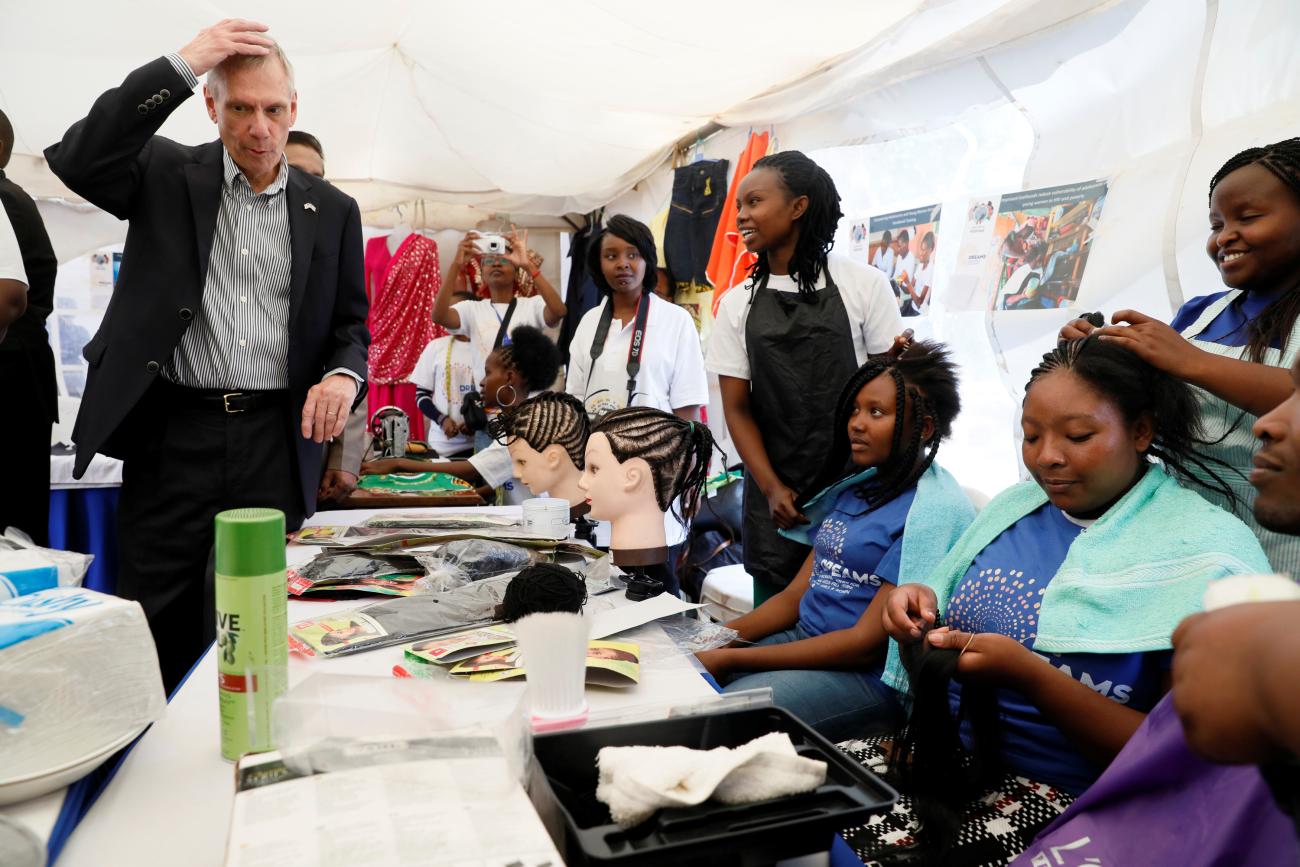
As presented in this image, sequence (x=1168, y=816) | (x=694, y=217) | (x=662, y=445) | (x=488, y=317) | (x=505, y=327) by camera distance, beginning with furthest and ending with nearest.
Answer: (x=488, y=317) < (x=505, y=327) < (x=694, y=217) < (x=662, y=445) < (x=1168, y=816)

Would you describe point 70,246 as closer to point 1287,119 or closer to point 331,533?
point 331,533

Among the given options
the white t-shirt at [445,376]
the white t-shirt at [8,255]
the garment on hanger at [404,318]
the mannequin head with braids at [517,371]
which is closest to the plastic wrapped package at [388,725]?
the white t-shirt at [8,255]

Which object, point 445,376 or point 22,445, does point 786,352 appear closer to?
point 22,445

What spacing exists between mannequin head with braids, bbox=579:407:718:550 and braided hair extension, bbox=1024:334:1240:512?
776mm

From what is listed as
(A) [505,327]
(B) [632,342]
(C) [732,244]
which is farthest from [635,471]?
(A) [505,327]

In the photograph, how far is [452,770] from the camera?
2.25ft

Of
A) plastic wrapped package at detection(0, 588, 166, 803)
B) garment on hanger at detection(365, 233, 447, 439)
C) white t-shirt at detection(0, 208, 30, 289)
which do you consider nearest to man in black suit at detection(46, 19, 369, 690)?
white t-shirt at detection(0, 208, 30, 289)

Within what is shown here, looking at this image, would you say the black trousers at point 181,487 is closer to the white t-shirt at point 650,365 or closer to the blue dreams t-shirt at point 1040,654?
the white t-shirt at point 650,365

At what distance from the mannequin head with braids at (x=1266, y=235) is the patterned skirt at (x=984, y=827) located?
0.76m

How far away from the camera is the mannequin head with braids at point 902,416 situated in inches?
67.8

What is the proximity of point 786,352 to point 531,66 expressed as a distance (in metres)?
1.93

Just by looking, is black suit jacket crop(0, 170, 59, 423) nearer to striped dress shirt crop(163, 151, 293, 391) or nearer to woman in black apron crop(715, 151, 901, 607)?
striped dress shirt crop(163, 151, 293, 391)

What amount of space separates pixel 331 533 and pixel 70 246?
153 inches

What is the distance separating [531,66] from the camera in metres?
3.39
